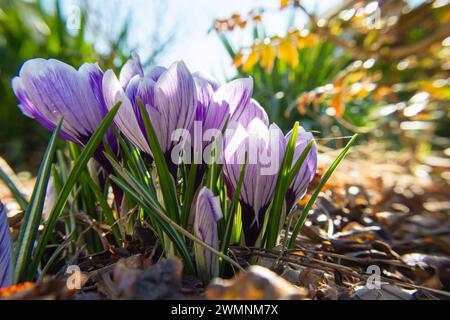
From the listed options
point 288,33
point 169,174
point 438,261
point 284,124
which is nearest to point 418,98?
point 288,33

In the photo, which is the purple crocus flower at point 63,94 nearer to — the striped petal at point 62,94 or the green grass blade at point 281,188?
the striped petal at point 62,94

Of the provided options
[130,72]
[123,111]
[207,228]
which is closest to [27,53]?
[130,72]

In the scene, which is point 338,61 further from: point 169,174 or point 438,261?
point 169,174

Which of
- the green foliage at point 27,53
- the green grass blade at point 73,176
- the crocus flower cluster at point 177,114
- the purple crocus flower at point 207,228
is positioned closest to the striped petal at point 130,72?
the crocus flower cluster at point 177,114

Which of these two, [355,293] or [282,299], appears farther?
[355,293]

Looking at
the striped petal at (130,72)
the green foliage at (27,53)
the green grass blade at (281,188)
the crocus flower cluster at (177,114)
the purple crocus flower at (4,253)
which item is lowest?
the purple crocus flower at (4,253)

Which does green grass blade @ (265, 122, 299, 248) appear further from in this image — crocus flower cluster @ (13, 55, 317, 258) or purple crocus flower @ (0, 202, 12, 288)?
purple crocus flower @ (0, 202, 12, 288)

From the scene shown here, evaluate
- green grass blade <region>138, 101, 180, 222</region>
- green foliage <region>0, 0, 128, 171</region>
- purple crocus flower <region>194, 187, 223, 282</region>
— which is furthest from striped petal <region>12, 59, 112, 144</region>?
green foliage <region>0, 0, 128, 171</region>
